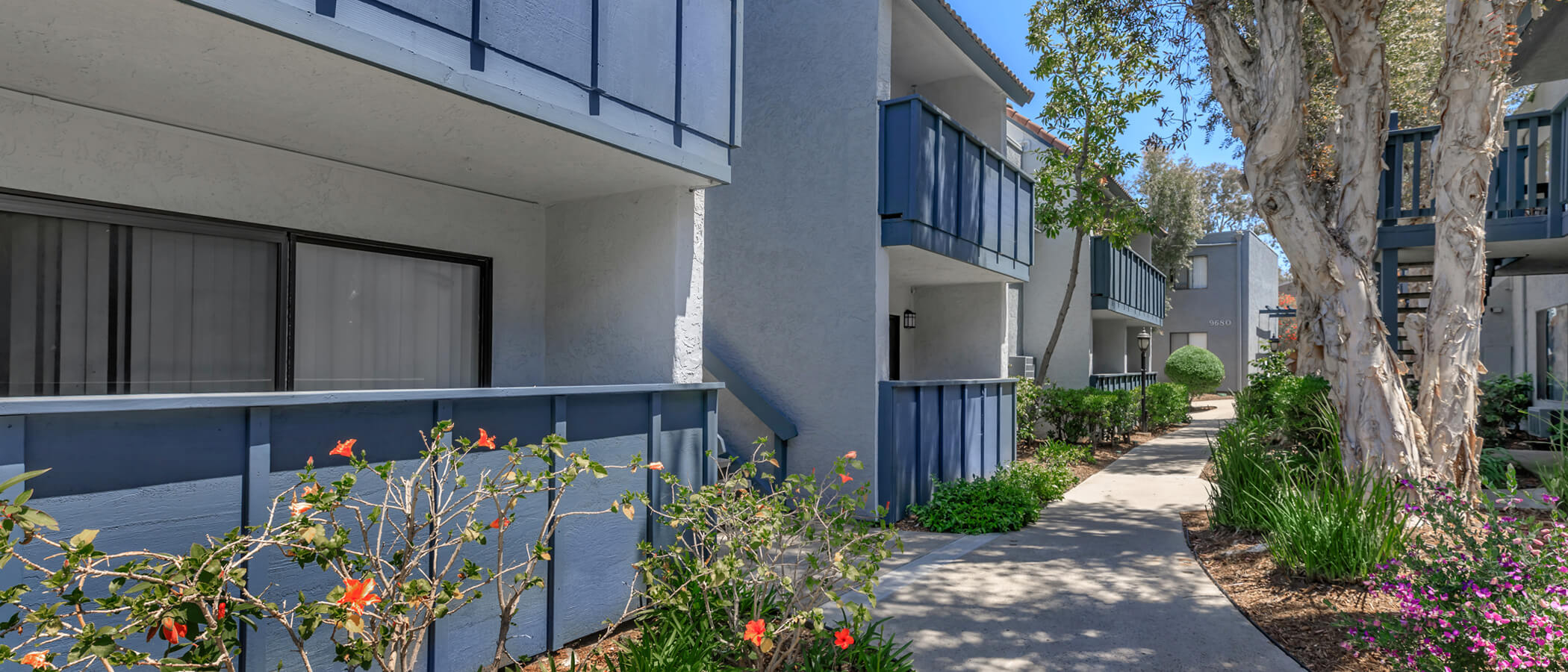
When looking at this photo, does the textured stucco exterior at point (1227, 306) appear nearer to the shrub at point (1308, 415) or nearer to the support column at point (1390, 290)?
the support column at point (1390, 290)

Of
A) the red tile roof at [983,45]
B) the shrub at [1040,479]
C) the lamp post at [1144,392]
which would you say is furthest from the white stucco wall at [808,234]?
the lamp post at [1144,392]

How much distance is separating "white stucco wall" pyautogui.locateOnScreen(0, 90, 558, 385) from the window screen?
25 centimetres

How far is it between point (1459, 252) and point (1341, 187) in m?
1.21

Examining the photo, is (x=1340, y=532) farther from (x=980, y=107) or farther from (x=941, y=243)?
(x=980, y=107)

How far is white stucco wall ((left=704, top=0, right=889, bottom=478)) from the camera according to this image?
8758mm

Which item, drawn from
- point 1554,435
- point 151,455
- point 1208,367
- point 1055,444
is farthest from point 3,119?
point 1208,367

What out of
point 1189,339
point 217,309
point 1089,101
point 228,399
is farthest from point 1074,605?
point 1189,339

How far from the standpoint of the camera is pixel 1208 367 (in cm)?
2686

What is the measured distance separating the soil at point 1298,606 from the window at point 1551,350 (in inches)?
393

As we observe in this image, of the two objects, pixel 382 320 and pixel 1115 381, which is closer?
pixel 382 320

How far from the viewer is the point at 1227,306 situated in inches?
1398

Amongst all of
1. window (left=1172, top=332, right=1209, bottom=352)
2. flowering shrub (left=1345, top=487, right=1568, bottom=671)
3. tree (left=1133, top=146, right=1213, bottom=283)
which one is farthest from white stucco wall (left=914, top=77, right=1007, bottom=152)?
window (left=1172, top=332, right=1209, bottom=352)

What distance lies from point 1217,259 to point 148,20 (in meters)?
39.4

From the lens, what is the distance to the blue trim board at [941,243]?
8633 mm
